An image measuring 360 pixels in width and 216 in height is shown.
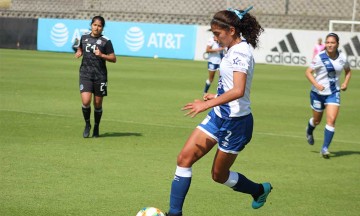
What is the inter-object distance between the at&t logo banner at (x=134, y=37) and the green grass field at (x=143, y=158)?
19.1m

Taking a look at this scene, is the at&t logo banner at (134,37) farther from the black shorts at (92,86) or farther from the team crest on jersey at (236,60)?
the team crest on jersey at (236,60)

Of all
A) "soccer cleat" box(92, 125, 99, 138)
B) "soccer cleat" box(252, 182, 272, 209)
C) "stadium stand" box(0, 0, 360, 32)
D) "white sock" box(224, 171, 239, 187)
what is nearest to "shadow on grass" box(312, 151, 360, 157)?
"soccer cleat" box(92, 125, 99, 138)

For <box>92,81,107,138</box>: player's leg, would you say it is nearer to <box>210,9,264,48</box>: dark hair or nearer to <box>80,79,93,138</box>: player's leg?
<box>80,79,93,138</box>: player's leg

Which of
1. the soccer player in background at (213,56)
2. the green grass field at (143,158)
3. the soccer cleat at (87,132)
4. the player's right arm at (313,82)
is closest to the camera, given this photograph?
the green grass field at (143,158)

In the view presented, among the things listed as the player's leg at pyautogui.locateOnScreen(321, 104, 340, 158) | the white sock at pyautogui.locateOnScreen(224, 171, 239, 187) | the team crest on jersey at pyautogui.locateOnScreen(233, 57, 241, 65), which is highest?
the team crest on jersey at pyautogui.locateOnScreen(233, 57, 241, 65)

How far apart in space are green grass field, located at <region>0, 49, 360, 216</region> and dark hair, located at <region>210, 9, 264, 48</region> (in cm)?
203

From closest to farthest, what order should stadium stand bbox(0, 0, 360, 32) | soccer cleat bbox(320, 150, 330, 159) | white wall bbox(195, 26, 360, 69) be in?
soccer cleat bbox(320, 150, 330, 159), white wall bbox(195, 26, 360, 69), stadium stand bbox(0, 0, 360, 32)

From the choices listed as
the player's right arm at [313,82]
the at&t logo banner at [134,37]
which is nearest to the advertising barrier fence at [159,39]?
the at&t logo banner at [134,37]

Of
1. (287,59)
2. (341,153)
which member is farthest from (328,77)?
(287,59)

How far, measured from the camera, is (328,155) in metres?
13.8

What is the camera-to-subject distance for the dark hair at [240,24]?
330 inches

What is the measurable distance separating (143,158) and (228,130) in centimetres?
441

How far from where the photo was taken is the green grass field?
9.52 meters

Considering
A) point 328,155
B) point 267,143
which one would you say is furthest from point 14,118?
point 328,155
